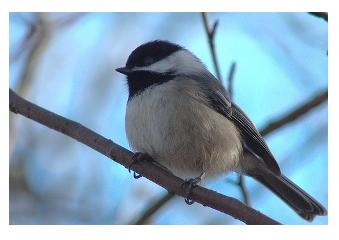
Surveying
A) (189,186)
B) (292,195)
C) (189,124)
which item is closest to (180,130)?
(189,124)

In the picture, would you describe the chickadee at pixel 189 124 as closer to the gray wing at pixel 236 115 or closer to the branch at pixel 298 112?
the gray wing at pixel 236 115

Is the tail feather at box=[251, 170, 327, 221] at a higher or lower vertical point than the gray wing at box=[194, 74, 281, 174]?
lower

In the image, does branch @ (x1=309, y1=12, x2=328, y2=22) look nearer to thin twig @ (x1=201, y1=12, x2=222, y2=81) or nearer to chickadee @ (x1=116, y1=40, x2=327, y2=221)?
thin twig @ (x1=201, y1=12, x2=222, y2=81)

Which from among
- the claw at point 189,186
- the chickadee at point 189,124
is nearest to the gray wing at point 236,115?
the chickadee at point 189,124

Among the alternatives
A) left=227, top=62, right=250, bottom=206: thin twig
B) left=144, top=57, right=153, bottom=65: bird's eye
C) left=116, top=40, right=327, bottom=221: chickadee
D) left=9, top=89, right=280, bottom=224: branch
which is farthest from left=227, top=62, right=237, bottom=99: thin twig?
left=9, top=89, right=280, bottom=224: branch

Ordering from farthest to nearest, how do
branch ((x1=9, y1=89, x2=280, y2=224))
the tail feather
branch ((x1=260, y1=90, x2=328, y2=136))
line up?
the tail feather, branch ((x1=260, y1=90, x2=328, y2=136)), branch ((x1=9, y1=89, x2=280, y2=224))
